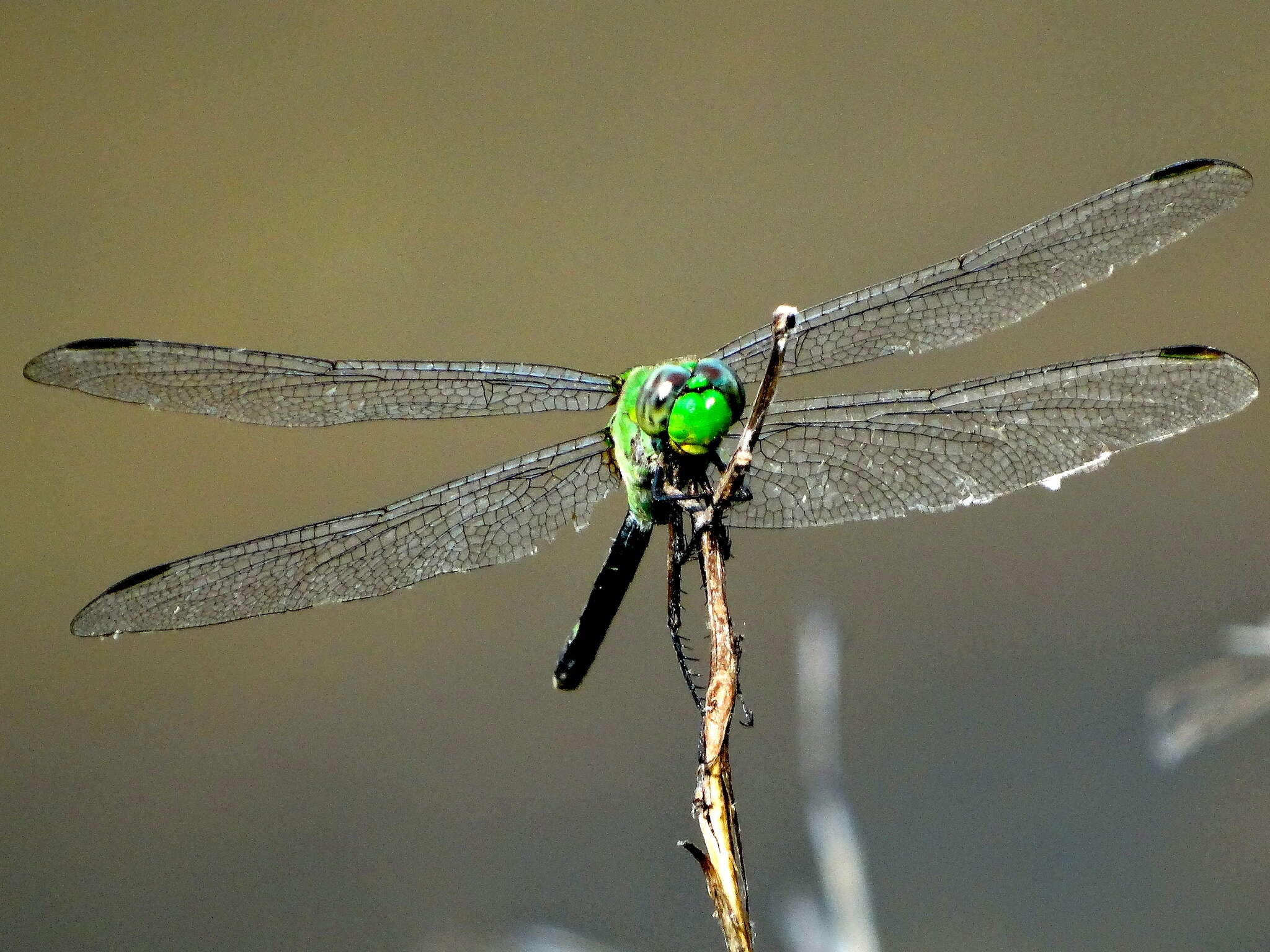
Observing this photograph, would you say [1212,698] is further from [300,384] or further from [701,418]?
[300,384]

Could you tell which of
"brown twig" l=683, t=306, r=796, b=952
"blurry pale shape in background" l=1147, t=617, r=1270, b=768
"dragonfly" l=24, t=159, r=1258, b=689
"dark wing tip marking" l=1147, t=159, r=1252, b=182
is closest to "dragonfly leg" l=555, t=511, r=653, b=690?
"dragonfly" l=24, t=159, r=1258, b=689

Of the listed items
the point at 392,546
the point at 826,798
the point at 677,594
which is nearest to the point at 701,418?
the point at 677,594

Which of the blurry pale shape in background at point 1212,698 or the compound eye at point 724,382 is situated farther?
the blurry pale shape in background at point 1212,698

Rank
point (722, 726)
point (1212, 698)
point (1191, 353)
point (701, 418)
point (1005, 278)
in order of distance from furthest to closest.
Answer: point (1212, 698), point (1005, 278), point (1191, 353), point (701, 418), point (722, 726)

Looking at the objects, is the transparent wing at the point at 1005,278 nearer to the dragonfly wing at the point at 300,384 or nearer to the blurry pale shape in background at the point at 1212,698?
the dragonfly wing at the point at 300,384

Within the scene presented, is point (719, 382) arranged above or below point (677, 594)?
above

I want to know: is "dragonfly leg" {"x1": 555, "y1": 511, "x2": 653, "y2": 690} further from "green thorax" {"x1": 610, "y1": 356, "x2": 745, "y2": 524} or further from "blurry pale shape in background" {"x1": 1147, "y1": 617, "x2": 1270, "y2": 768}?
"blurry pale shape in background" {"x1": 1147, "y1": 617, "x2": 1270, "y2": 768}

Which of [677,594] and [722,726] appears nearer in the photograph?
[722,726]

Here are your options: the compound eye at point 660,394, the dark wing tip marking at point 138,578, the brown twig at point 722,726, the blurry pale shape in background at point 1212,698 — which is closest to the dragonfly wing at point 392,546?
the dark wing tip marking at point 138,578
